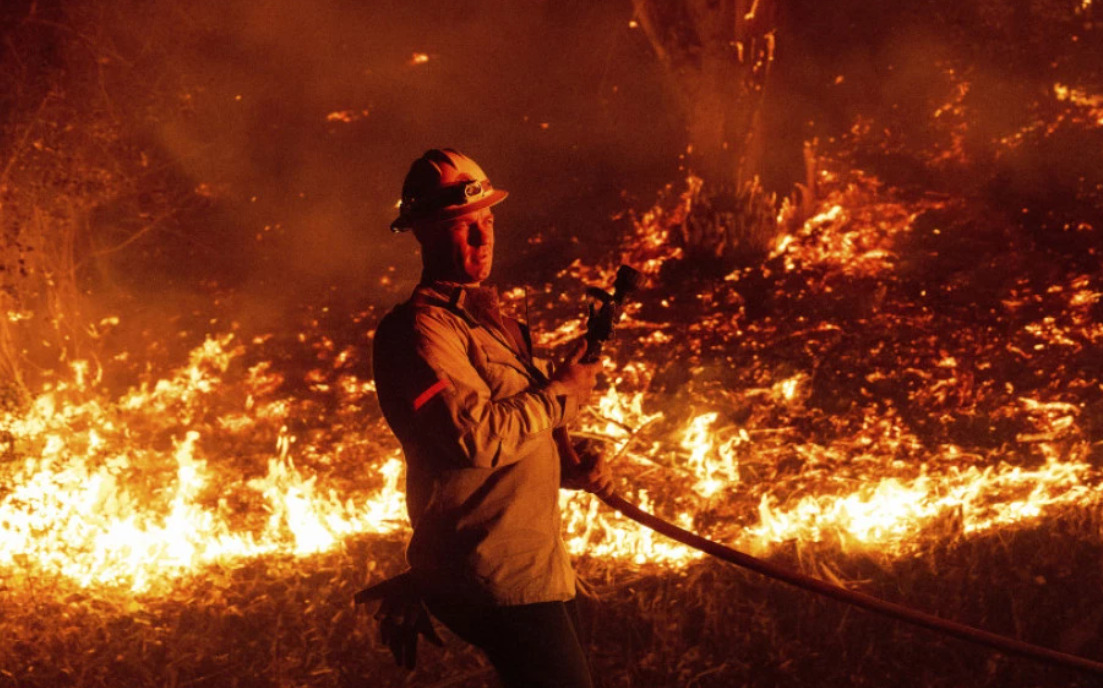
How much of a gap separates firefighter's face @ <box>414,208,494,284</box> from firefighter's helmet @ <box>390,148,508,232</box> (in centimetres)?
3

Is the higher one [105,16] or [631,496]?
[105,16]

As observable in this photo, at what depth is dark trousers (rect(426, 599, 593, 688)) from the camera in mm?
2676

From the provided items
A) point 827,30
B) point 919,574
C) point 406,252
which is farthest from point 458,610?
point 827,30

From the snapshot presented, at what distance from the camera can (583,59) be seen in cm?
1062

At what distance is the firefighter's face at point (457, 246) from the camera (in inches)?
114

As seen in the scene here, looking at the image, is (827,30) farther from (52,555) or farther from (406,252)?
(52,555)

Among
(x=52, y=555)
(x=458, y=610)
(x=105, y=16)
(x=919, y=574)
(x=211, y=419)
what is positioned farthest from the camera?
(x=105, y=16)

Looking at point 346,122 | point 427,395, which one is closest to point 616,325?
point 427,395

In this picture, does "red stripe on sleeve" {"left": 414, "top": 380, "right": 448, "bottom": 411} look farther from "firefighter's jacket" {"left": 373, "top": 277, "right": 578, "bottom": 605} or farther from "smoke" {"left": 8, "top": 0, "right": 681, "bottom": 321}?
"smoke" {"left": 8, "top": 0, "right": 681, "bottom": 321}

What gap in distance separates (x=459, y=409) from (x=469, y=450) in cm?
11

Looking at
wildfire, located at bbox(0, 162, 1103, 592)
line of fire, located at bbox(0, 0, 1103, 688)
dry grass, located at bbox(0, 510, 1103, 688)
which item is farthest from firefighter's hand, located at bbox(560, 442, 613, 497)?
dry grass, located at bbox(0, 510, 1103, 688)

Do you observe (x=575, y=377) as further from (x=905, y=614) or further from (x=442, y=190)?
(x=905, y=614)

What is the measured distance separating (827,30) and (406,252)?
4821 millimetres

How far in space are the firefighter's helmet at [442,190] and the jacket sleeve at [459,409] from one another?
37 centimetres
